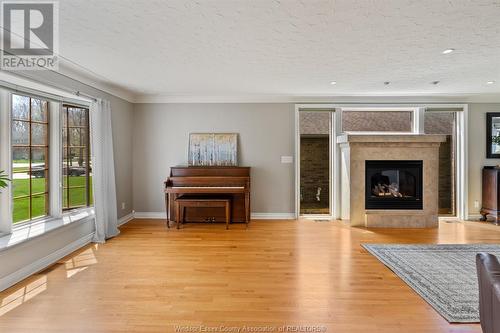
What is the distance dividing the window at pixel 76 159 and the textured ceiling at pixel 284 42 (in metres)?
0.68

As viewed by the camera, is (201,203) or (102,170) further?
(201,203)

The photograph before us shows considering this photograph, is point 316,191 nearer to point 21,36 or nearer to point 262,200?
point 262,200

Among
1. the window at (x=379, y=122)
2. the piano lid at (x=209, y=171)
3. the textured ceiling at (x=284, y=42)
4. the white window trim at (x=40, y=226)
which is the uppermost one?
the textured ceiling at (x=284, y=42)

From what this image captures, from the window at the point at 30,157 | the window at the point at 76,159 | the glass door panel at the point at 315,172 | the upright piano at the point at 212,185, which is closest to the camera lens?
the window at the point at 30,157

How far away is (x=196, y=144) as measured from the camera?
5.52 meters

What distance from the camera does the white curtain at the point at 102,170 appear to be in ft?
13.5

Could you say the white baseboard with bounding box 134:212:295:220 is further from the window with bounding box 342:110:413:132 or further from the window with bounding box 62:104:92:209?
the window with bounding box 342:110:413:132

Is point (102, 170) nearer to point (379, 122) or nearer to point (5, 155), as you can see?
point (5, 155)

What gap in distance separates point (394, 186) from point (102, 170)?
188 inches

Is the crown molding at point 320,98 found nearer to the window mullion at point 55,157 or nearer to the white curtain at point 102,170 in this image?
the white curtain at point 102,170

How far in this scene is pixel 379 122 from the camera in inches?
222

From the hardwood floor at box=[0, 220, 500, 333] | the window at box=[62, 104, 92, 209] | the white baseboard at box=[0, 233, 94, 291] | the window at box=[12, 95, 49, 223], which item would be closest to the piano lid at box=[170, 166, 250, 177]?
the hardwood floor at box=[0, 220, 500, 333]

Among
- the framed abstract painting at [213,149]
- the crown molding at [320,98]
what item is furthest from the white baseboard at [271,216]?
the crown molding at [320,98]

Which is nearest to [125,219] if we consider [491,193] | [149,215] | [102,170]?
[149,215]
